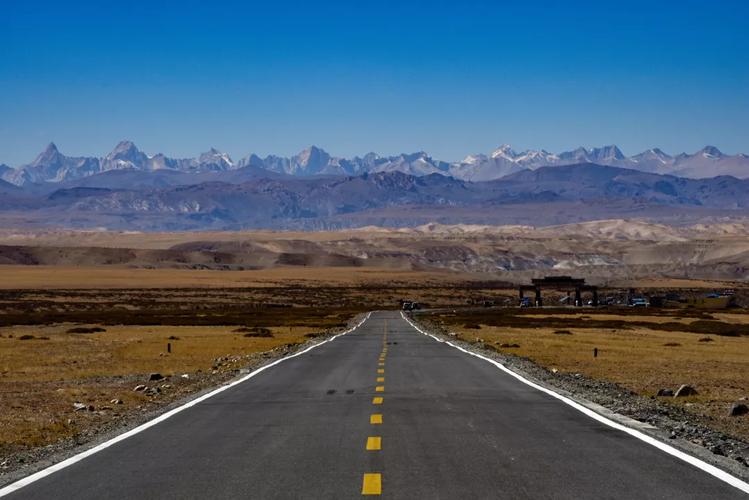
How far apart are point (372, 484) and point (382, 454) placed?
2100mm

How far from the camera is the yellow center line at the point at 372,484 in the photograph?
10752mm

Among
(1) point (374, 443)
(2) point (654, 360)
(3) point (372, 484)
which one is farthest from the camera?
(2) point (654, 360)

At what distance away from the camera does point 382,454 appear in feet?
43.6

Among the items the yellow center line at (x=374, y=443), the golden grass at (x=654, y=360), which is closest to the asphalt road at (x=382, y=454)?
the yellow center line at (x=374, y=443)

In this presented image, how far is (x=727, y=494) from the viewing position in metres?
10.7

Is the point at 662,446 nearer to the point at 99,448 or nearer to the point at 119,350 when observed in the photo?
the point at 99,448

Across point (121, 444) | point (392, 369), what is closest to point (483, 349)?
point (392, 369)

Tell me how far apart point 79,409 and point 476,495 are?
12633 millimetres

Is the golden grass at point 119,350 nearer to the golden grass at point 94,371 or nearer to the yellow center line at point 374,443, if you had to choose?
the golden grass at point 94,371

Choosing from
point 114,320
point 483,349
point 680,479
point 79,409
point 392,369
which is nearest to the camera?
point 680,479

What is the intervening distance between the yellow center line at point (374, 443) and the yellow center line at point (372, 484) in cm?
192

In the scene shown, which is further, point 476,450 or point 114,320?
A: point 114,320

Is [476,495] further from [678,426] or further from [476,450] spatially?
[678,426]

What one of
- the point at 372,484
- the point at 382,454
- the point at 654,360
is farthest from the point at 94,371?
the point at 372,484
